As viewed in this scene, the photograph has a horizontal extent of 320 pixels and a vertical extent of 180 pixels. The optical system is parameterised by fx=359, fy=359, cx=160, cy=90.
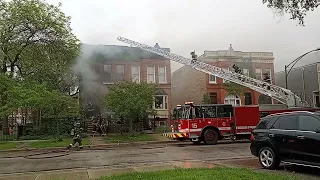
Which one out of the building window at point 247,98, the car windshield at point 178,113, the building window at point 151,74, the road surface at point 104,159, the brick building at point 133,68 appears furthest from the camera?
the building window at point 247,98

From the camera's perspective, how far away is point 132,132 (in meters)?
27.4

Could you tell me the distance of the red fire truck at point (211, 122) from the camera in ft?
67.2

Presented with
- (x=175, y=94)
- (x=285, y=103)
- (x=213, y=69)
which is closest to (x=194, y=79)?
(x=175, y=94)

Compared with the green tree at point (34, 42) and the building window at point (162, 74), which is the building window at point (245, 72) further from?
the green tree at point (34, 42)

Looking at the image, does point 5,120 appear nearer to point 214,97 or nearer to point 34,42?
point 34,42

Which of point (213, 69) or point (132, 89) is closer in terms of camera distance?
point (132, 89)

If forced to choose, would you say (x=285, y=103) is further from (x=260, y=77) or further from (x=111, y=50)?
(x=111, y=50)

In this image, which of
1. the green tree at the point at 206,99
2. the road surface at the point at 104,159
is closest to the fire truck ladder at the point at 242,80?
the green tree at the point at 206,99

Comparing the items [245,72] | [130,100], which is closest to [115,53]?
[130,100]

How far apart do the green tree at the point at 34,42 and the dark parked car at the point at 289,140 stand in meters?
20.3

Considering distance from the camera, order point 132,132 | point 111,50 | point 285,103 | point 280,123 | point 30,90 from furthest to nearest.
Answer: point 111,50 → point 285,103 → point 132,132 → point 30,90 → point 280,123

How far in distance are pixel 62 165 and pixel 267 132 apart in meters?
6.88

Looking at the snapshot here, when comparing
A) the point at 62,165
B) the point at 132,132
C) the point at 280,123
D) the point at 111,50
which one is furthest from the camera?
the point at 111,50

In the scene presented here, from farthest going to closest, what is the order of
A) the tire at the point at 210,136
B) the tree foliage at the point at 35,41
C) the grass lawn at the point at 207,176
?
the tree foliage at the point at 35,41
the tire at the point at 210,136
the grass lawn at the point at 207,176
